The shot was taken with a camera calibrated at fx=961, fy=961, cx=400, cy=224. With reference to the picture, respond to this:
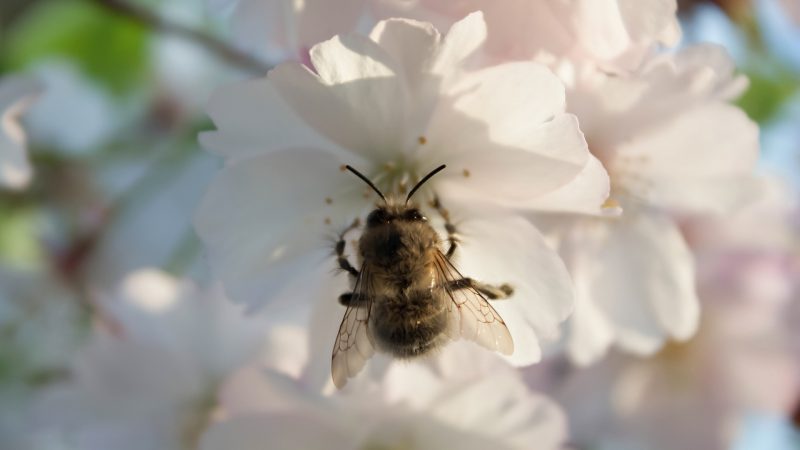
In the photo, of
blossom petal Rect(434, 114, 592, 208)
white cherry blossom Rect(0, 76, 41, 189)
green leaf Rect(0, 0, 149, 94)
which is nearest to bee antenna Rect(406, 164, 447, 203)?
blossom petal Rect(434, 114, 592, 208)

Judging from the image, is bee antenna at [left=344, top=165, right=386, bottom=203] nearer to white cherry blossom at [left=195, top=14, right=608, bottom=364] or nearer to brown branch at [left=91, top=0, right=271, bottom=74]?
white cherry blossom at [left=195, top=14, right=608, bottom=364]

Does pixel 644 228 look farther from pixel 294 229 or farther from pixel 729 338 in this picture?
pixel 294 229

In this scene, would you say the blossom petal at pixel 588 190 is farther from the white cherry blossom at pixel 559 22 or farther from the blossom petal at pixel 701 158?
the blossom petal at pixel 701 158

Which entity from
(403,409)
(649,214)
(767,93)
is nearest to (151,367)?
(403,409)

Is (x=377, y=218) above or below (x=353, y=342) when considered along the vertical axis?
above

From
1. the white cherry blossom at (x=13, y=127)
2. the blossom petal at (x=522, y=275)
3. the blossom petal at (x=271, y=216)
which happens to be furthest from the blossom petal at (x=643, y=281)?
the white cherry blossom at (x=13, y=127)

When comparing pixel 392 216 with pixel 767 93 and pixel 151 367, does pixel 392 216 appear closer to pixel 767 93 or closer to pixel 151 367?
pixel 151 367
